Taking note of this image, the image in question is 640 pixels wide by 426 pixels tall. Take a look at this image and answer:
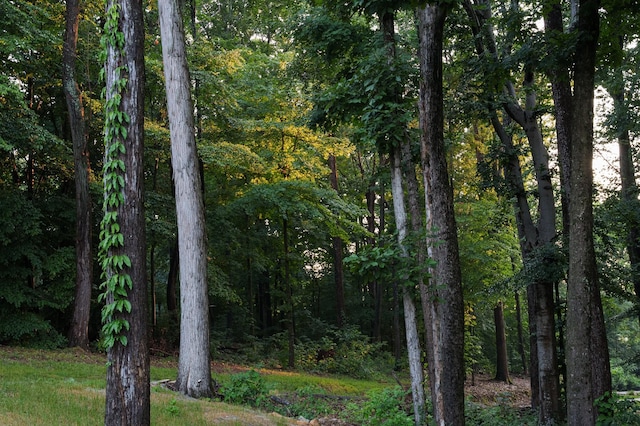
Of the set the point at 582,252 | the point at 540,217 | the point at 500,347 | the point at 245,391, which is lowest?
the point at 500,347

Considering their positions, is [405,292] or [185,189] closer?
[405,292]

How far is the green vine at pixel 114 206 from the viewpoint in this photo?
18.9 feet

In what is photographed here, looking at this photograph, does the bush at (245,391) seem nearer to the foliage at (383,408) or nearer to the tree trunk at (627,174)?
the foliage at (383,408)

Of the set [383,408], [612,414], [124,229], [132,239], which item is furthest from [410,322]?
[124,229]

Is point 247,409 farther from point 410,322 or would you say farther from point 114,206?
point 114,206

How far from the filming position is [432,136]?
7449 mm

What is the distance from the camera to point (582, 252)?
709 cm

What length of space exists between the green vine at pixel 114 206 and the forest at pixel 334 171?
0.07 ft

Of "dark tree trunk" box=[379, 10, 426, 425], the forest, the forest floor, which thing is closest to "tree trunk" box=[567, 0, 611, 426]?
the forest

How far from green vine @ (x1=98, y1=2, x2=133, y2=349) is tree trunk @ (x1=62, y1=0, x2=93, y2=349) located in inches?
394

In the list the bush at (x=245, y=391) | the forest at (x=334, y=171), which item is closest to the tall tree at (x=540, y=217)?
the forest at (x=334, y=171)

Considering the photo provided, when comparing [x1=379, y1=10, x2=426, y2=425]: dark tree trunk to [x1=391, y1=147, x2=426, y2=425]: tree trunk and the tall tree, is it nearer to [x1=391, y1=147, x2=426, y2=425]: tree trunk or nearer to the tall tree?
[x1=391, y1=147, x2=426, y2=425]: tree trunk

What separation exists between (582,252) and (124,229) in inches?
229

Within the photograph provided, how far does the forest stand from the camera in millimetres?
7078
